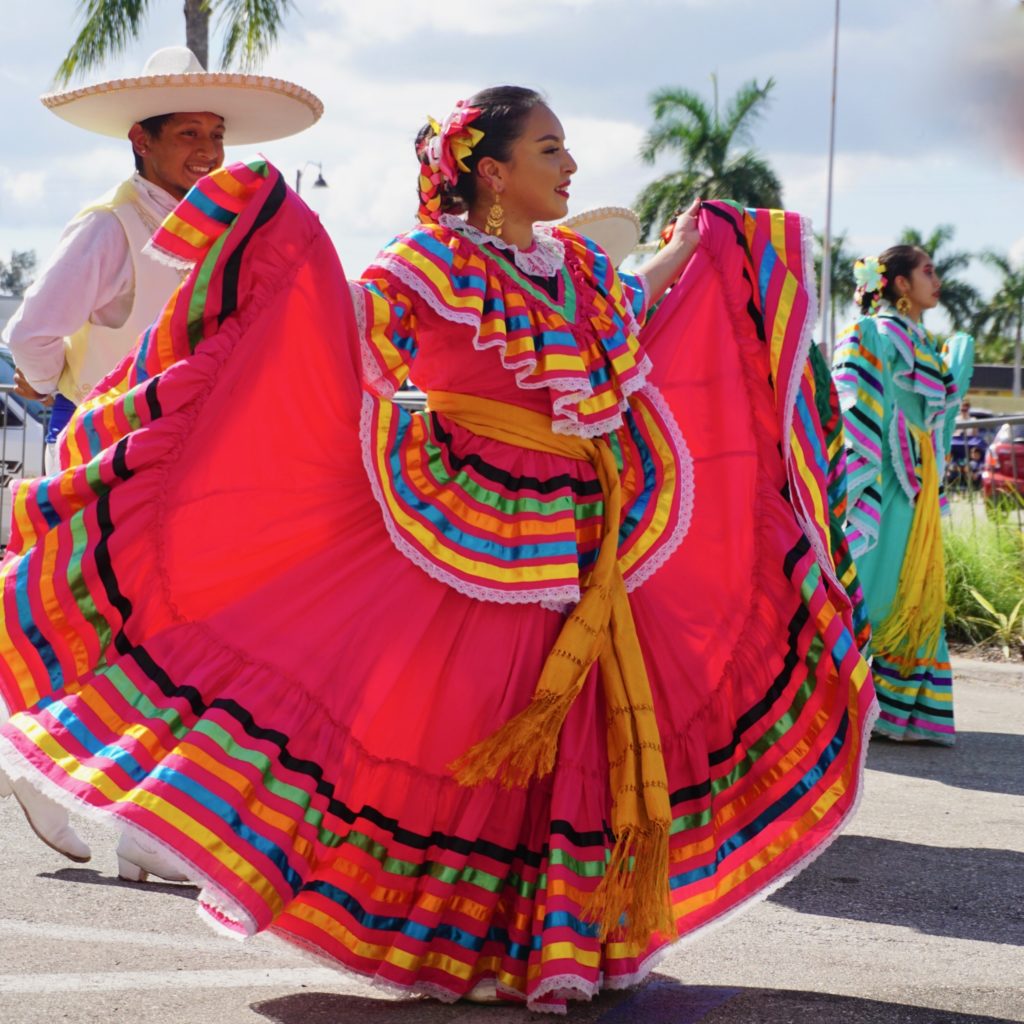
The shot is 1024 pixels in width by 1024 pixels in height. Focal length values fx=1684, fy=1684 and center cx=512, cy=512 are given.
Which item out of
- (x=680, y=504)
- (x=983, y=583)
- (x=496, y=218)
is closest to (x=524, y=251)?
(x=496, y=218)

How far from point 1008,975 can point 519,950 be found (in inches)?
43.6

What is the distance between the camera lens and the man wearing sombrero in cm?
434

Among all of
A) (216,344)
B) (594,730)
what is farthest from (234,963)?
(216,344)

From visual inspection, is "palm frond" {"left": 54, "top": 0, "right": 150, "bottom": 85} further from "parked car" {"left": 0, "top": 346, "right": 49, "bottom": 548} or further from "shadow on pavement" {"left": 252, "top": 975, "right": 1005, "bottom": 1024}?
"shadow on pavement" {"left": 252, "top": 975, "right": 1005, "bottom": 1024}

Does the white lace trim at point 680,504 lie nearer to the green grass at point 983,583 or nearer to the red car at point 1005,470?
the green grass at point 983,583

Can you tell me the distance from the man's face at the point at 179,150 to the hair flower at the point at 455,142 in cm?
103

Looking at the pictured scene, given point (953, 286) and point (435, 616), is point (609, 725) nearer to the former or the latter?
point (435, 616)

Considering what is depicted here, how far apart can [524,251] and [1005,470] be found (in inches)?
330

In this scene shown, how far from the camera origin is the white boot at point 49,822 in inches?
171

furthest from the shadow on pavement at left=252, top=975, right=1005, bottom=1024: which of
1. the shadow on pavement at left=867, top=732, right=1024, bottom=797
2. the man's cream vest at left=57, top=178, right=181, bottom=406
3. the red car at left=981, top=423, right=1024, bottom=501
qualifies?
the red car at left=981, top=423, right=1024, bottom=501

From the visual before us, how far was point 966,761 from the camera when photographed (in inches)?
260

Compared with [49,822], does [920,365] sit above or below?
above

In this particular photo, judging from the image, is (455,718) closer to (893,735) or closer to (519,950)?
(519,950)

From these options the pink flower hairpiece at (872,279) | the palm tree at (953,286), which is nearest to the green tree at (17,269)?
the palm tree at (953,286)
